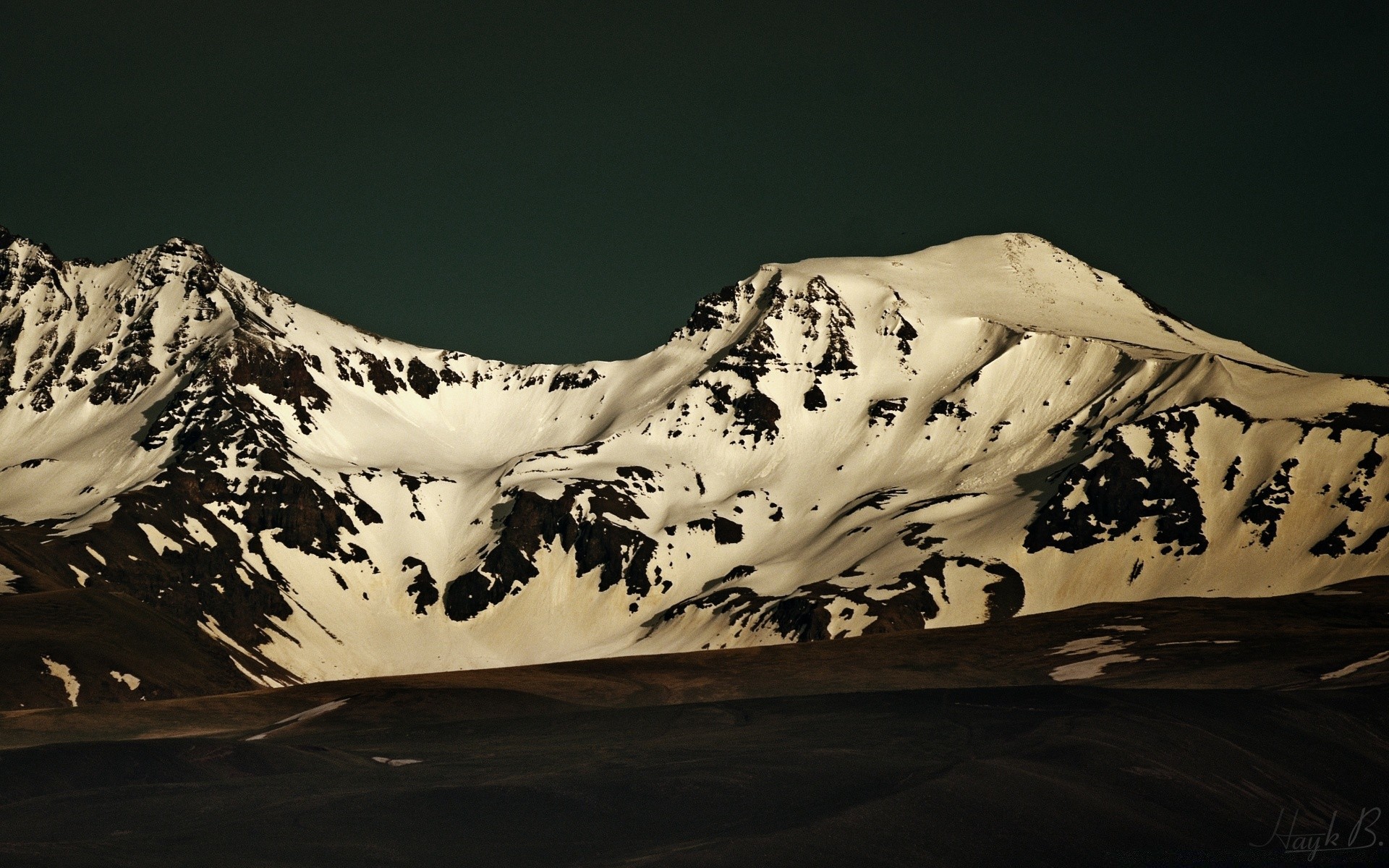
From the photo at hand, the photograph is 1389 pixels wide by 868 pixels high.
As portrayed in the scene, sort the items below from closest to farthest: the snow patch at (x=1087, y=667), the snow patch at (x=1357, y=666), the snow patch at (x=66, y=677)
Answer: the snow patch at (x=1357, y=666), the snow patch at (x=1087, y=667), the snow patch at (x=66, y=677)

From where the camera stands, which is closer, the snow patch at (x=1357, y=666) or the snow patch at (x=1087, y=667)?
the snow patch at (x=1357, y=666)

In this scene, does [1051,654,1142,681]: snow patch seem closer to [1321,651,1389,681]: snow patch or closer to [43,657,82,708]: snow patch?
[1321,651,1389,681]: snow patch

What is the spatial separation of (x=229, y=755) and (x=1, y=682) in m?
114

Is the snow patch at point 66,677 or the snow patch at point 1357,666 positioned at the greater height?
the snow patch at point 66,677

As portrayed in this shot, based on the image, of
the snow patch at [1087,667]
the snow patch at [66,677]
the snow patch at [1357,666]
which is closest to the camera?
the snow patch at [1357,666]

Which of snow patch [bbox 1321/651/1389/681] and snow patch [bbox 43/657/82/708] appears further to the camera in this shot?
snow patch [bbox 43/657/82/708]

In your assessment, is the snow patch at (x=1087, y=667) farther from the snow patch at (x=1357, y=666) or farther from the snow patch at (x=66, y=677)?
the snow patch at (x=66, y=677)

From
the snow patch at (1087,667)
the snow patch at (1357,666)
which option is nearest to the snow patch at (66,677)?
the snow patch at (1087,667)

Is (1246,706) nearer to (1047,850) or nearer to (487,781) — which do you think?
(1047,850)

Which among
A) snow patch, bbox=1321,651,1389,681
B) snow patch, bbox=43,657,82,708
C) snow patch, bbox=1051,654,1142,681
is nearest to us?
snow patch, bbox=1321,651,1389,681

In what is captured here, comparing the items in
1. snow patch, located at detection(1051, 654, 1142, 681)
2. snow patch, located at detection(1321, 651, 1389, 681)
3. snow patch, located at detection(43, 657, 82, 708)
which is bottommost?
snow patch, located at detection(1321, 651, 1389, 681)

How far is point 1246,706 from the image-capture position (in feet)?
244

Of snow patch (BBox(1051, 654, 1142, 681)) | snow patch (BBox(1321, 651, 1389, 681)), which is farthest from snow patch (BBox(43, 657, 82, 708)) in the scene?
snow patch (BBox(1321, 651, 1389, 681))

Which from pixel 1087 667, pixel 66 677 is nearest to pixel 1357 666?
pixel 1087 667
